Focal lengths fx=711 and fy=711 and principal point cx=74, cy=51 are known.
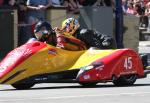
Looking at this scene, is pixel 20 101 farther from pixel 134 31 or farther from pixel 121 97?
pixel 134 31

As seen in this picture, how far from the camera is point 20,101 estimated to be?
11523 mm

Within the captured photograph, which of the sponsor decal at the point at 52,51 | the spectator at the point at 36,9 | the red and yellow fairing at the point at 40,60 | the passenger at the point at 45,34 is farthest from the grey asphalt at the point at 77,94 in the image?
the spectator at the point at 36,9

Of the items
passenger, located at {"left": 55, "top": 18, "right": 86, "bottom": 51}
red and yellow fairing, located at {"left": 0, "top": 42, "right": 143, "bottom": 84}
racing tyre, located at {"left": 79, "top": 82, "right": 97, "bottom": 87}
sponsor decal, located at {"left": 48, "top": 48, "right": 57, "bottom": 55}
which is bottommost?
racing tyre, located at {"left": 79, "top": 82, "right": 97, "bottom": 87}

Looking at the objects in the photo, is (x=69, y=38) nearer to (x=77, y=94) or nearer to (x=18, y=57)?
(x=18, y=57)

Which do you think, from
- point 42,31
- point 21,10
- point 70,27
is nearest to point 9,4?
point 21,10

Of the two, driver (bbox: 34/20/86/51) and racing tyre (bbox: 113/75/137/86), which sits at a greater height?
driver (bbox: 34/20/86/51)

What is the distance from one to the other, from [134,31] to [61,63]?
1104 cm

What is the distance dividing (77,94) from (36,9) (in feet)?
29.6

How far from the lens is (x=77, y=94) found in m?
12.7

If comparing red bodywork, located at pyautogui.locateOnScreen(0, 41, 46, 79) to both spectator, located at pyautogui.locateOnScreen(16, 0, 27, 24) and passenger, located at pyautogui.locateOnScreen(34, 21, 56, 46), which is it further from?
spectator, located at pyautogui.locateOnScreen(16, 0, 27, 24)

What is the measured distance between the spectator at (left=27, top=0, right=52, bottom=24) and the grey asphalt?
6.35 meters

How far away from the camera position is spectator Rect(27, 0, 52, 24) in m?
21.4

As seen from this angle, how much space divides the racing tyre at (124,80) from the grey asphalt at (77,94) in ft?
0.44

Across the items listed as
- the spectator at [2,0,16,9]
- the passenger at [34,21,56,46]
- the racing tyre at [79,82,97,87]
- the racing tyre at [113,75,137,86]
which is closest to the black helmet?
the passenger at [34,21,56,46]
